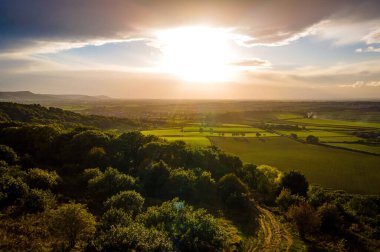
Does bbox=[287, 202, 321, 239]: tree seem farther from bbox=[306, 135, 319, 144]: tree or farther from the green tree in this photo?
bbox=[306, 135, 319, 144]: tree

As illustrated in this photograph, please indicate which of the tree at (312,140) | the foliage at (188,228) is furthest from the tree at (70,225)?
the tree at (312,140)

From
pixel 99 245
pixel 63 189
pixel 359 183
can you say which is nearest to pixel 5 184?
pixel 63 189

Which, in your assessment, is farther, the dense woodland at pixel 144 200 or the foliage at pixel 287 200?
the foliage at pixel 287 200

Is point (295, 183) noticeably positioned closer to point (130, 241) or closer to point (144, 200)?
point (144, 200)

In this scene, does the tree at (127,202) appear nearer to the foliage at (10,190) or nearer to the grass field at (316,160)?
the foliage at (10,190)

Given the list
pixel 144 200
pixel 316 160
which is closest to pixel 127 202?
pixel 144 200
